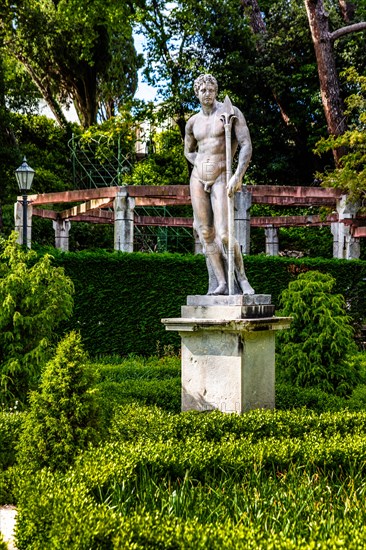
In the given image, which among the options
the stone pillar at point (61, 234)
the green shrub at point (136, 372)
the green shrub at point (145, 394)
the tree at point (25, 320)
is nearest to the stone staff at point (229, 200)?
the green shrub at point (145, 394)

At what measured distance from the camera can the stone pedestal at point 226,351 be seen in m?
7.52

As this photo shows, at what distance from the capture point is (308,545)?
355 centimetres

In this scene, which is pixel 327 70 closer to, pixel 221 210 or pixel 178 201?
pixel 178 201

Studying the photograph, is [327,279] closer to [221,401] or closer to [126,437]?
[221,401]

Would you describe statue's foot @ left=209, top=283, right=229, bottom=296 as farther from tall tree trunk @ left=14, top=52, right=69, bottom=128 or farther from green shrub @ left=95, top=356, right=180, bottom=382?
tall tree trunk @ left=14, top=52, right=69, bottom=128

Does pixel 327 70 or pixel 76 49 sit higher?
pixel 76 49

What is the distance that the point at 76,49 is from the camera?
2972 centimetres

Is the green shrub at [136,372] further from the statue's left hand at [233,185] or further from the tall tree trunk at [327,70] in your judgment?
the tall tree trunk at [327,70]

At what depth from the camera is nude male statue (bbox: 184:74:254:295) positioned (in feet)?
26.2

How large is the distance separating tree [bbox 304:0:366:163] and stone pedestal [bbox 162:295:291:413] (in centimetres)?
1507

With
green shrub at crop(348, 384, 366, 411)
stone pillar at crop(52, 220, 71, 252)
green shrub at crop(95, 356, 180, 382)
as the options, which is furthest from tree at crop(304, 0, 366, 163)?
green shrub at crop(348, 384, 366, 411)

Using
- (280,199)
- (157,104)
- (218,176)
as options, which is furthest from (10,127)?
(218,176)

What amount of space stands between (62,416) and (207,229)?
10.2ft

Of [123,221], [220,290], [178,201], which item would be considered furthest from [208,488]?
[178,201]
